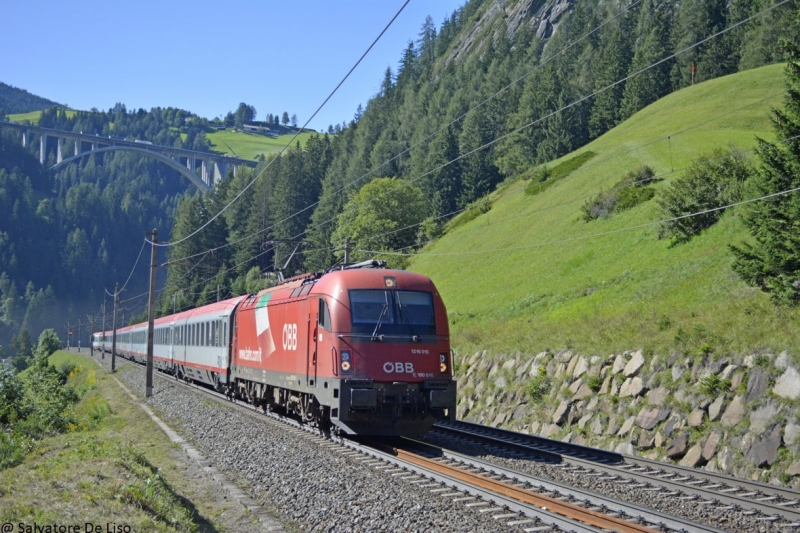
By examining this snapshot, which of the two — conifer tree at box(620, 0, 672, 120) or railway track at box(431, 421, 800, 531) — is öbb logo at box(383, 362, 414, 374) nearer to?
railway track at box(431, 421, 800, 531)

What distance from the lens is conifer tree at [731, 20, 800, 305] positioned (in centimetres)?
1598

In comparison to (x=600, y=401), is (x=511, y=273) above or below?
above

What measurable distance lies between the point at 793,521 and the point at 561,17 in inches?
6108

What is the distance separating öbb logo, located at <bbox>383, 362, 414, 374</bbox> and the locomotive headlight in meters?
0.70

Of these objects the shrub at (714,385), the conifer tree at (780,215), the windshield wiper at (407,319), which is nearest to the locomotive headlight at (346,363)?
the windshield wiper at (407,319)

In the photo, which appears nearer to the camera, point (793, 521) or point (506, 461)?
point (793, 521)

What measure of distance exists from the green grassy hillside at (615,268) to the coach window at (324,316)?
757 cm

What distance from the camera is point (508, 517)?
9070 mm

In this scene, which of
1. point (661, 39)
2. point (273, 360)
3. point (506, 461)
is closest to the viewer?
point (506, 461)

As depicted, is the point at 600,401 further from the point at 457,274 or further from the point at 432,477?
the point at 457,274

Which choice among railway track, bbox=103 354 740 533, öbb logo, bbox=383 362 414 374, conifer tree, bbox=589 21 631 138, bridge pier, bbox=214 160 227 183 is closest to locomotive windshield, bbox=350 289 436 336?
öbb logo, bbox=383 362 414 374

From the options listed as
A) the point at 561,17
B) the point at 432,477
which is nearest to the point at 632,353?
the point at 432,477

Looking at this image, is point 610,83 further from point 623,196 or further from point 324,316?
point 324,316

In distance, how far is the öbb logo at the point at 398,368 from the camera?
15.3 metres
